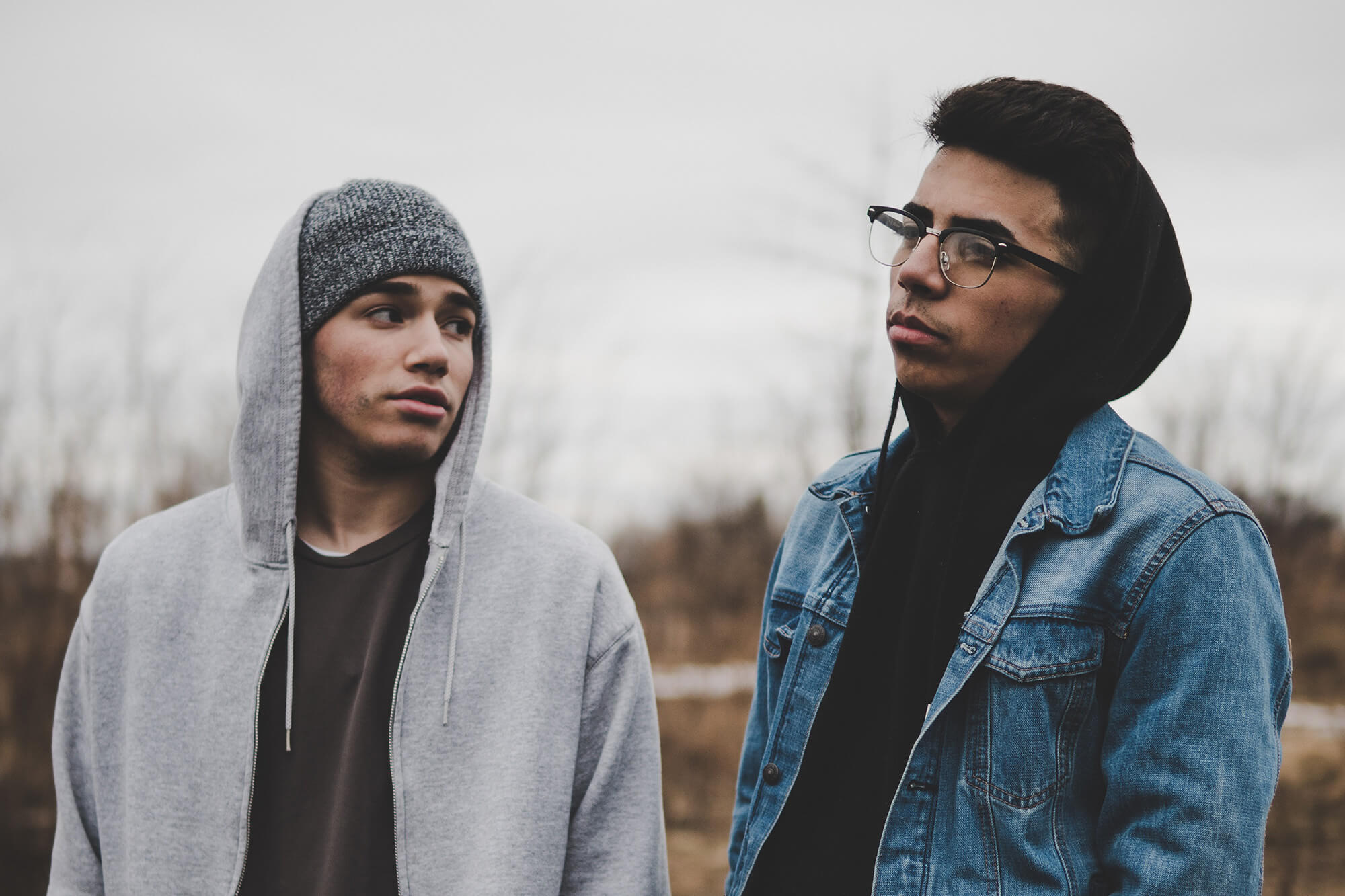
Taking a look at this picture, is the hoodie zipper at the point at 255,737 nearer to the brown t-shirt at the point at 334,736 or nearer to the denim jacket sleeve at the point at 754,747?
the brown t-shirt at the point at 334,736

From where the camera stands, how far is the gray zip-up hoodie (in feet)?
6.92

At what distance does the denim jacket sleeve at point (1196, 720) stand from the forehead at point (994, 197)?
0.65m

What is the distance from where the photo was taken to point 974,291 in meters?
1.95

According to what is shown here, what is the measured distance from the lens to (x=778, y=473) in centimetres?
1705

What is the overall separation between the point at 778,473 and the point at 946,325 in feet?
49.7

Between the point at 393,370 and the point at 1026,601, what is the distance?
145cm

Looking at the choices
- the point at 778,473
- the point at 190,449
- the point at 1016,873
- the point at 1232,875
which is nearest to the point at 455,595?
the point at 1016,873

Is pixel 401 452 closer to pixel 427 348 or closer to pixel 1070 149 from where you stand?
pixel 427 348

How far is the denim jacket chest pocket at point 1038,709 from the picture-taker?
1696 mm

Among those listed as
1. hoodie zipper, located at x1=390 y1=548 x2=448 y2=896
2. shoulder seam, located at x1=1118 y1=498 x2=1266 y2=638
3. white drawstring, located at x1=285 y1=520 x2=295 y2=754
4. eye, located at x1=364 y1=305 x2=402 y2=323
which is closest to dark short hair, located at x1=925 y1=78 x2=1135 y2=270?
shoulder seam, located at x1=1118 y1=498 x2=1266 y2=638

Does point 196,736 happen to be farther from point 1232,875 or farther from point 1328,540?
point 1328,540

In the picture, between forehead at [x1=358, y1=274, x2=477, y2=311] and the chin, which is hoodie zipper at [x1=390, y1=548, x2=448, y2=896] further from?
forehead at [x1=358, y1=274, x2=477, y2=311]

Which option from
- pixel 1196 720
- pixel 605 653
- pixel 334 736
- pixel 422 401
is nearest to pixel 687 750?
pixel 605 653

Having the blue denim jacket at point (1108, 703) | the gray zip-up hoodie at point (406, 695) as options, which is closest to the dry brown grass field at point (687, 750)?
the gray zip-up hoodie at point (406, 695)
